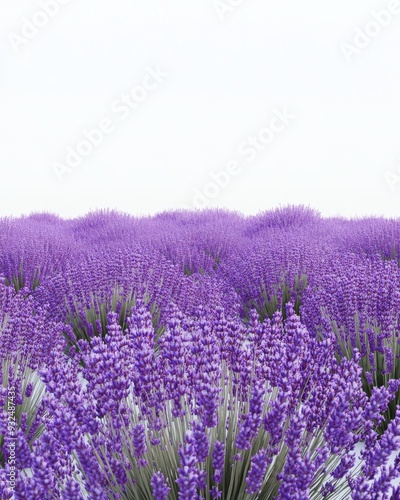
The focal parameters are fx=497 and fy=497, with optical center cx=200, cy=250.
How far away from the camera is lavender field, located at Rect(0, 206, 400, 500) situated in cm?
132

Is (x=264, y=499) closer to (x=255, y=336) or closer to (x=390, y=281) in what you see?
(x=255, y=336)

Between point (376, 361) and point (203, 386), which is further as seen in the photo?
point (376, 361)

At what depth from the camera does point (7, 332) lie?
2713 mm

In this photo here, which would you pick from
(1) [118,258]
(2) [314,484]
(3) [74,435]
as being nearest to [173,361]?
(3) [74,435]

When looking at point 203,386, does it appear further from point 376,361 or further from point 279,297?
point 279,297

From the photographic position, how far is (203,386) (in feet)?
4.53

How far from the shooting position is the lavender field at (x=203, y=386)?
1322 mm
